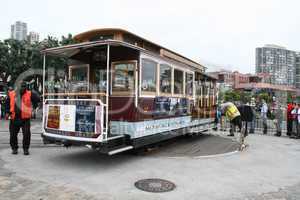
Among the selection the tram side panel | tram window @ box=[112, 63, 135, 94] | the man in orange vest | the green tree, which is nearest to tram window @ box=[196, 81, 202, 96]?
the tram side panel

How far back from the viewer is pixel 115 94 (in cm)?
727

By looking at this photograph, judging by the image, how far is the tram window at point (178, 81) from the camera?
8.91m

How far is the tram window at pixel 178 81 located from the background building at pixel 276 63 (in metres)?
81.4

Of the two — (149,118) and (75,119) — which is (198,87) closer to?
(149,118)

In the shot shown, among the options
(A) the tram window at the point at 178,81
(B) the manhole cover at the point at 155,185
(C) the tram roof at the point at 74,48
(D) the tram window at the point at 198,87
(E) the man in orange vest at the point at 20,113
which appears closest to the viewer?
(B) the manhole cover at the point at 155,185

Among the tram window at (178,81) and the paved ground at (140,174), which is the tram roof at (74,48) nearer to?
the tram window at (178,81)

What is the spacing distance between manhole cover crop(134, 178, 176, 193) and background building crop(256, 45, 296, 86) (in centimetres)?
8535

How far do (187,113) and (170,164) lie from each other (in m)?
3.30

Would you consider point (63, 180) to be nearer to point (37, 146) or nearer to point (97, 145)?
point (97, 145)

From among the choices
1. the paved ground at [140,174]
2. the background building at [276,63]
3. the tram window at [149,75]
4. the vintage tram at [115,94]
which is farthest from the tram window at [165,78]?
the background building at [276,63]

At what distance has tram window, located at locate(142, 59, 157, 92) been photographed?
23.7 feet

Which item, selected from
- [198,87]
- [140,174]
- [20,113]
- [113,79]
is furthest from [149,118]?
[198,87]

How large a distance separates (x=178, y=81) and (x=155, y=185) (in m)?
4.55

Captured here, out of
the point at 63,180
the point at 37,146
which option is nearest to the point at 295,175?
the point at 63,180
